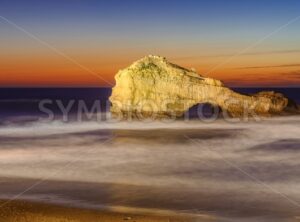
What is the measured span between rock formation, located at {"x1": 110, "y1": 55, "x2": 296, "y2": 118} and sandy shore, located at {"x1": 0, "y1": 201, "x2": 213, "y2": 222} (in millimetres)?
21088

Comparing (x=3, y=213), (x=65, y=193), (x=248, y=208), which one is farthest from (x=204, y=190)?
(x=3, y=213)

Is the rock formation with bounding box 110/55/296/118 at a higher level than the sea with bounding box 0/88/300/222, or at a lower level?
higher

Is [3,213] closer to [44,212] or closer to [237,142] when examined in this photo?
[44,212]

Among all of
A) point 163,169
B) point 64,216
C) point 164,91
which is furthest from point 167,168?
point 164,91

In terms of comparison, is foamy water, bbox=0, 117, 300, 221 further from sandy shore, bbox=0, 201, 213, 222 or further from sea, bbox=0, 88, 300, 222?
sandy shore, bbox=0, 201, 213, 222

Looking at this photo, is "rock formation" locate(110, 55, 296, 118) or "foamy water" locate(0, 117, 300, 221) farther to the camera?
"rock formation" locate(110, 55, 296, 118)

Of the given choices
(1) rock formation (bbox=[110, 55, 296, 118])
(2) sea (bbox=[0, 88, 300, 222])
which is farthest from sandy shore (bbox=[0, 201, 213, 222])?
(1) rock formation (bbox=[110, 55, 296, 118])

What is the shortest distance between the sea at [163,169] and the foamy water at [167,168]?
2 centimetres

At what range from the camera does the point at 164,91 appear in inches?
1202

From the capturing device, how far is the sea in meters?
10.2

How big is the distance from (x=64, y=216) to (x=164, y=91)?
71.5 feet

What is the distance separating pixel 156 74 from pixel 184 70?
1766 mm

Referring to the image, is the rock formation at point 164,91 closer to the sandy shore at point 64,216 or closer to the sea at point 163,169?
the sea at point 163,169

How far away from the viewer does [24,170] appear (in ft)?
47.8
